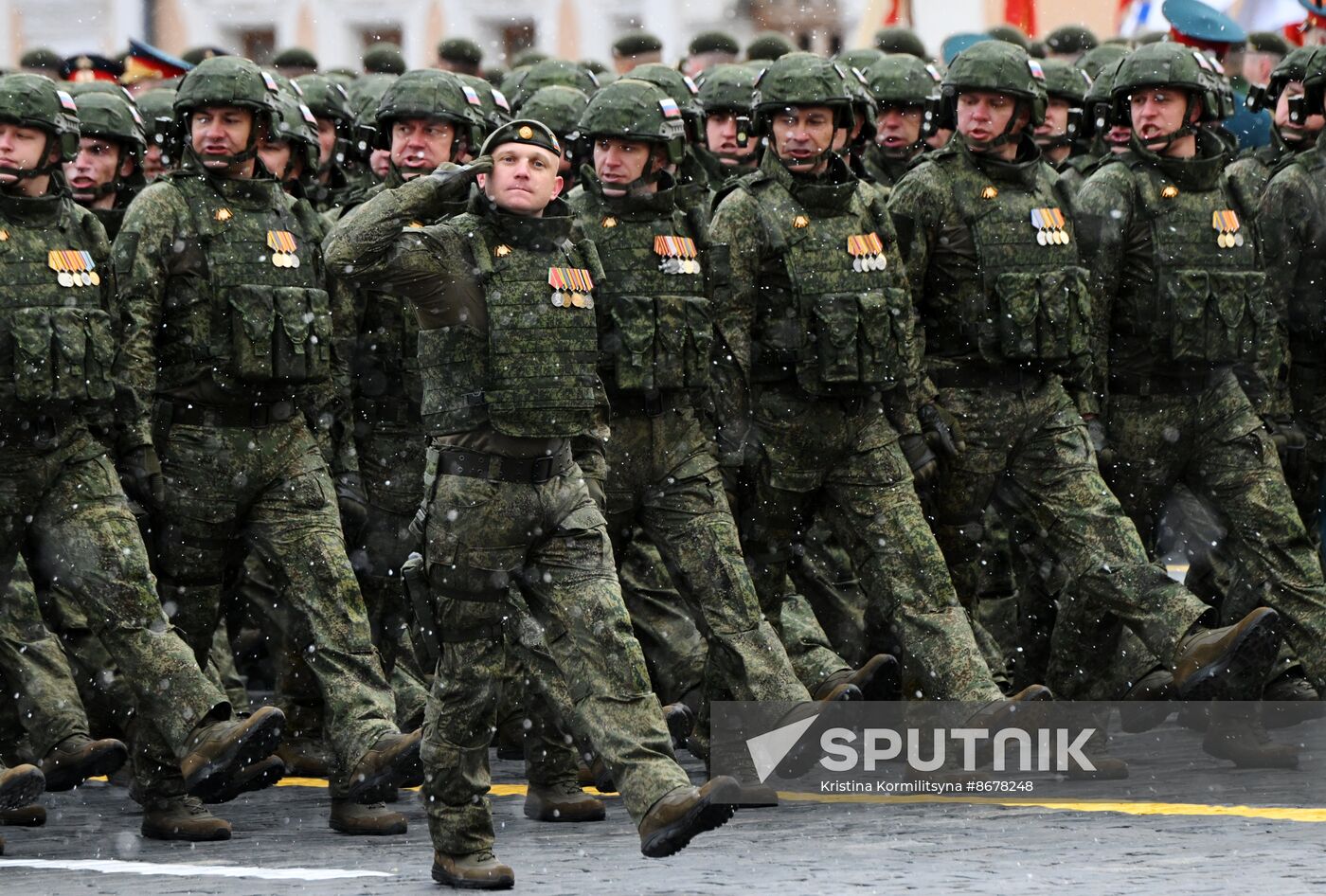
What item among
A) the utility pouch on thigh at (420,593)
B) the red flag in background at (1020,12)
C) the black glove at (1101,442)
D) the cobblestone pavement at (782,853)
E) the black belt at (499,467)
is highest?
the red flag in background at (1020,12)

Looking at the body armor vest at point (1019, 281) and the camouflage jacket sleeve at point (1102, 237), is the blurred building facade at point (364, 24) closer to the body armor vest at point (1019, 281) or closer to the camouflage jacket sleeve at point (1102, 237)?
the camouflage jacket sleeve at point (1102, 237)

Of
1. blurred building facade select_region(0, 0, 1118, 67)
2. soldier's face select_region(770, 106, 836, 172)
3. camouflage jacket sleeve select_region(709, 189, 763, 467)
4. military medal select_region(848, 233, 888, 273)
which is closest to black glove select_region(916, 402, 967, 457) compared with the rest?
military medal select_region(848, 233, 888, 273)

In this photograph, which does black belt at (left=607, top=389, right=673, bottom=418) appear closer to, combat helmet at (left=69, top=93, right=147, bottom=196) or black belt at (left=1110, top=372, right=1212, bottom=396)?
black belt at (left=1110, top=372, right=1212, bottom=396)

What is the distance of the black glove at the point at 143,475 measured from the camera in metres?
10.4

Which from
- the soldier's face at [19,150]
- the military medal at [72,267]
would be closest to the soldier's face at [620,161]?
the military medal at [72,267]

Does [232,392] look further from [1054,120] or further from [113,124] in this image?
[1054,120]

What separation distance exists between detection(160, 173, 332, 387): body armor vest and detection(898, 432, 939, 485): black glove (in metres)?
2.21

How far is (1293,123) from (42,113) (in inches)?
215

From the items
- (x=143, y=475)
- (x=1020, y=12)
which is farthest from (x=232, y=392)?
(x=1020, y=12)

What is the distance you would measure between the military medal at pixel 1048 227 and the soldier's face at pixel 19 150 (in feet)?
12.1

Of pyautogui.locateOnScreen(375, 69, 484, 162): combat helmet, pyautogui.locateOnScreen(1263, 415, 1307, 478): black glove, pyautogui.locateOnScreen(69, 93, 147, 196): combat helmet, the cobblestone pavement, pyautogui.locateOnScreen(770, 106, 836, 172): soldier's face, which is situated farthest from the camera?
pyautogui.locateOnScreen(1263, 415, 1307, 478): black glove

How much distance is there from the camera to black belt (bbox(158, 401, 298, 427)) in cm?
1052

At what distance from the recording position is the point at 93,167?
11.9 m

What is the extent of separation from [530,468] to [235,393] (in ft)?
6.12
